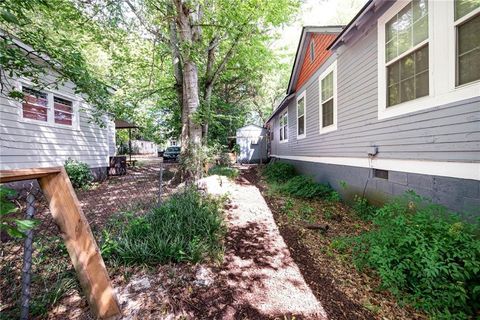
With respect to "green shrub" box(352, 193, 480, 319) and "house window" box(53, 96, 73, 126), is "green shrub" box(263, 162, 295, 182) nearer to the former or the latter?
"green shrub" box(352, 193, 480, 319)

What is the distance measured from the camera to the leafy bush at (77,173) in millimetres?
7496

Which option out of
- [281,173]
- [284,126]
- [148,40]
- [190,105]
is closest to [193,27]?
[148,40]

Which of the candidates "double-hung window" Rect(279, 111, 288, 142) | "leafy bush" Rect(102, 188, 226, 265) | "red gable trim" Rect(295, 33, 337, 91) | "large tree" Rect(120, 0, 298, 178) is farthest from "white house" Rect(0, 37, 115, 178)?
"double-hung window" Rect(279, 111, 288, 142)

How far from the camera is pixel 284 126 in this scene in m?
13.5

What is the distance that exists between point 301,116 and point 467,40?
7061mm

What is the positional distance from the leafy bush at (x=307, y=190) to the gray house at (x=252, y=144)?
1184 centimetres

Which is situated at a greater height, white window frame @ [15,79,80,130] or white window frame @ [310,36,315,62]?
white window frame @ [310,36,315,62]

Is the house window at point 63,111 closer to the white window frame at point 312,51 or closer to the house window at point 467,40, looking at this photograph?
the white window frame at point 312,51

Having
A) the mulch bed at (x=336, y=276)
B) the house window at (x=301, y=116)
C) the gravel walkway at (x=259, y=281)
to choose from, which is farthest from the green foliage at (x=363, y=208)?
the house window at (x=301, y=116)

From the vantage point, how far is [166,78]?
1197cm

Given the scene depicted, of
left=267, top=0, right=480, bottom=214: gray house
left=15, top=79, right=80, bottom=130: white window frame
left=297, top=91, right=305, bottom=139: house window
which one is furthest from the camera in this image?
left=297, top=91, right=305, bottom=139: house window

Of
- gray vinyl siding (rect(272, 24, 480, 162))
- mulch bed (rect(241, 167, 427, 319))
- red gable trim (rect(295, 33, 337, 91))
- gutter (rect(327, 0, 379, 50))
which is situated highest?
red gable trim (rect(295, 33, 337, 91))

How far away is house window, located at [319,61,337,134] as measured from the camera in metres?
6.52

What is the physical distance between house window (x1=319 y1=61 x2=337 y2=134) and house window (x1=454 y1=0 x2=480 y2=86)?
11.6ft
